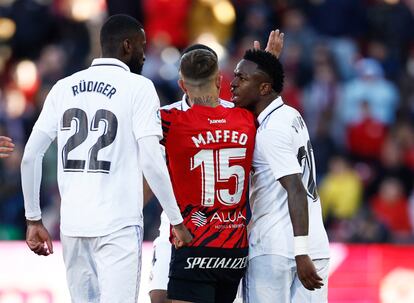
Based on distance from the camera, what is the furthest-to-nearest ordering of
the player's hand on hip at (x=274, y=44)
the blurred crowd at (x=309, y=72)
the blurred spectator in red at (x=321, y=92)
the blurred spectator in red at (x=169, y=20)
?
the blurred spectator in red at (x=169, y=20)
the blurred spectator in red at (x=321, y=92)
the blurred crowd at (x=309, y=72)
the player's hand on hip at (x=274, y=44)

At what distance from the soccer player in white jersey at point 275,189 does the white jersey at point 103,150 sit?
2.52 feet

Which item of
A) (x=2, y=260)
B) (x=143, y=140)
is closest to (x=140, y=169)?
(x=143, y=140)

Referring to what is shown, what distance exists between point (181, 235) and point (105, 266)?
517 mm

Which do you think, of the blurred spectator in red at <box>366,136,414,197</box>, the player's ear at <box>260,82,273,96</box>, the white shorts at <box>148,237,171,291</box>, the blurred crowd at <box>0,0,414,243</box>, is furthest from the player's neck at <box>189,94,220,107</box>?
the blurred spectator in red at <box>366,136,414,197</box>

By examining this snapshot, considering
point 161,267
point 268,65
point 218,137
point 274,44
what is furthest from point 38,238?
point 274,44

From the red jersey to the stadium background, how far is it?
5027 mm

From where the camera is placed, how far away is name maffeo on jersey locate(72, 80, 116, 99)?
749 cm

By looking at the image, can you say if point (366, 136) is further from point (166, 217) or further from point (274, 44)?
point (166, 217)

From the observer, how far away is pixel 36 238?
305 inches

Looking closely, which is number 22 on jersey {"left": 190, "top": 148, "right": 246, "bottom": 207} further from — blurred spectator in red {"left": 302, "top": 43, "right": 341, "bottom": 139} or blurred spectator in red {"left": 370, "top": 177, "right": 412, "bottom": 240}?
blurred spectator in red {"left": 302, "top": 43, "right": 341, "bottom": 139}

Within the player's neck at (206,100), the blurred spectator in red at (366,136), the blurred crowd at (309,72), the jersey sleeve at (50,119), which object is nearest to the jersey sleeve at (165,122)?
the player's neck at (206,100)

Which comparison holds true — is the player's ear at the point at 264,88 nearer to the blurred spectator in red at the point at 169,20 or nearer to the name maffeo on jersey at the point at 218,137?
the name maffeo on jersey at the point at 218,137

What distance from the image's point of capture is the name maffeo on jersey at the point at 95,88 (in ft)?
24.6

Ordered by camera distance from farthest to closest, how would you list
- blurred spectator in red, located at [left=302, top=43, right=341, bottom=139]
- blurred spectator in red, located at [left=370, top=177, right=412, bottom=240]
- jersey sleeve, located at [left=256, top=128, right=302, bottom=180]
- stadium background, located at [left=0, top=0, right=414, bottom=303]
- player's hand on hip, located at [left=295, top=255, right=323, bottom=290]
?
blurred spectator in red, located at [left=302, top=43, right=341, bottom=139] → blurred spectator in red, located at [left=370, top=177, right=412, bottom=240] → stadium background, located at [left=0, top=0, right=414, bottom=303] → jersey sleeve, located at [left=256, top=128, right=302, bottom=180] → player's hand on hip, located at [left=295, top=255, right=323, bottom=290]
